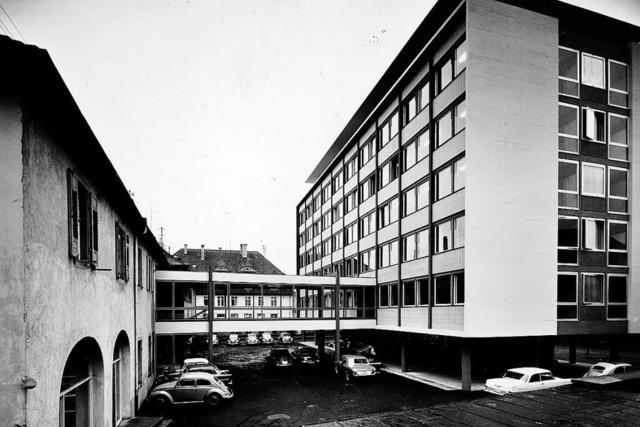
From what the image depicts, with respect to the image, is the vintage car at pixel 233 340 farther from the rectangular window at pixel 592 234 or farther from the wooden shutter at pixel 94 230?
the wooden shutter at pixel 94 230

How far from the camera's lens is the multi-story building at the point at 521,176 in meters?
19.5

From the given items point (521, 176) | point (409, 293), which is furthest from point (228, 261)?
point (521, 176)

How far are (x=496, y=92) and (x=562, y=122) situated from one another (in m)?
4.65

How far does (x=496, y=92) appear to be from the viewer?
19.8 meters

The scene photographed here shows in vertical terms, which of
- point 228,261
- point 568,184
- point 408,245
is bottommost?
point 228,261

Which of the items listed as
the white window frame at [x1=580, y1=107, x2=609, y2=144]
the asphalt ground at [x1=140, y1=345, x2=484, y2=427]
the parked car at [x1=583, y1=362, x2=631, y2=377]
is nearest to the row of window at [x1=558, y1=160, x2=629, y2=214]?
the white window frame at [x1=580, y1=107, x2=609, y2=144]

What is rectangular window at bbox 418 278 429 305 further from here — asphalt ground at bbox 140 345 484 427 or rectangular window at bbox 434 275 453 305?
asphalt ground at bbox 140 345 484 427

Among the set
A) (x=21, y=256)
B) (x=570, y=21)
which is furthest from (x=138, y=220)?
(x=570, y=21)

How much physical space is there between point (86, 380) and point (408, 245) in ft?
64.7

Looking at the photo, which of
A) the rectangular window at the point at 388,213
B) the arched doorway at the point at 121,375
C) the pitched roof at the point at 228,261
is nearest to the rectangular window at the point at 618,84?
the rectangular window at the point at 388,213

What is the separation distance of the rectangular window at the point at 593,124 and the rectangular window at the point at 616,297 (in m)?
7.13

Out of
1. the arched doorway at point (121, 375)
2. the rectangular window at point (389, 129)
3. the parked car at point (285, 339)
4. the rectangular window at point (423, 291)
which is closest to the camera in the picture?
the arched doorway at point (121, 375)

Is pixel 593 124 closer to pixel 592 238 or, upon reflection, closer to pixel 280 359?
pixel 592 238

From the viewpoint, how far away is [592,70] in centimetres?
2177
